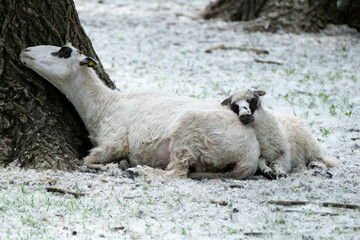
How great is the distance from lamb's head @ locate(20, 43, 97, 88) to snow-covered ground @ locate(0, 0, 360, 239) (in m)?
1.25

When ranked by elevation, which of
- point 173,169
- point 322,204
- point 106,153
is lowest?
point 106,153

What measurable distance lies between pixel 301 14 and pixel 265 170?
828cm

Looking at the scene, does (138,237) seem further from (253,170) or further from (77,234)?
(253,170)

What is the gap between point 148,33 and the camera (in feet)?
45.0

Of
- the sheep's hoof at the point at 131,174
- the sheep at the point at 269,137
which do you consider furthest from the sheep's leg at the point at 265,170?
the sheep's hoof at the point at 131,174

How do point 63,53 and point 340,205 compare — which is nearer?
point 340,205

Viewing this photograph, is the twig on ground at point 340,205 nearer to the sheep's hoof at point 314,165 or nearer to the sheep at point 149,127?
the sheep at point 149,127

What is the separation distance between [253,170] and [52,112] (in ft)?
7.45

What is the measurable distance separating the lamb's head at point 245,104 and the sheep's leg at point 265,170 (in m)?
0.49

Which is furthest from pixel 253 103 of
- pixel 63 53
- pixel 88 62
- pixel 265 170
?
pixel 63 53

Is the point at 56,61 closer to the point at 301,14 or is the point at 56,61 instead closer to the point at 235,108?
the point at 235,108

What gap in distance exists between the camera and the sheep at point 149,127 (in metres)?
6.13

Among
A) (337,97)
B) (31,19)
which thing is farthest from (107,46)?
(31,19)

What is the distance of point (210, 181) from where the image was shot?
600cm
